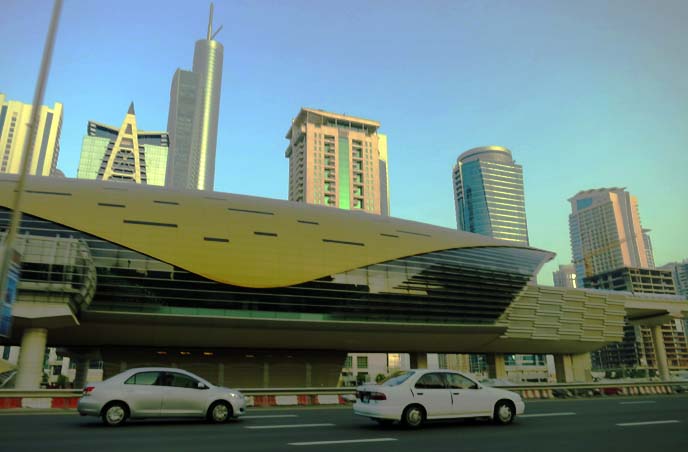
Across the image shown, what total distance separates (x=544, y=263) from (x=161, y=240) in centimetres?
4906

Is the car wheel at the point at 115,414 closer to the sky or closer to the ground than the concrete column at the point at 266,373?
closer to the ground

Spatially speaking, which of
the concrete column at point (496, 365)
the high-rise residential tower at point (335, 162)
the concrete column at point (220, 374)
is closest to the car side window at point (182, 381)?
the concrete column at point (220, 374)

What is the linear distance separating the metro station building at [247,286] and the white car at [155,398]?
27.1 m

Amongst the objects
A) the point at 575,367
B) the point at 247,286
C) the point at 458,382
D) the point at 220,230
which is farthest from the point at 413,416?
the point at 575,367

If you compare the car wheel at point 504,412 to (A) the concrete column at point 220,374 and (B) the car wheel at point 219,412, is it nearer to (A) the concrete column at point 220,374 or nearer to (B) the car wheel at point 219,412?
(B) the car wheel at point 219,412

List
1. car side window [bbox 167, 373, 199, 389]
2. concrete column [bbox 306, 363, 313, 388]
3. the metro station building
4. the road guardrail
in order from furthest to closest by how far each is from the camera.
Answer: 1. concrete column [bbox 306, 363, 313, 388]
2. the metro station building
3. the road guardrail
4. car side window [bbox 167, 373, 199, 389]

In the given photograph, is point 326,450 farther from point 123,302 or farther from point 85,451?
point 123,302

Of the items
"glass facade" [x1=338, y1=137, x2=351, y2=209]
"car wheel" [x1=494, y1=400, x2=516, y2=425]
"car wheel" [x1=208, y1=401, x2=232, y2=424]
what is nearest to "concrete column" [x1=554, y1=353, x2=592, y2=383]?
"car wheel" [x1=494, y1=400, x2=516, y2=425]

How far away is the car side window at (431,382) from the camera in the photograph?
1354 centimetres

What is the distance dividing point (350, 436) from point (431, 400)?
2.94 metres

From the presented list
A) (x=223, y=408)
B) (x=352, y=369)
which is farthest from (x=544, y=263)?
(x=352, y=369)

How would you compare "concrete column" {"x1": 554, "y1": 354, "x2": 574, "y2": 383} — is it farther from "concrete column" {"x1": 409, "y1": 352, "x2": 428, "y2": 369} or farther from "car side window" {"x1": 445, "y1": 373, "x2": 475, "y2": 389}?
"car side window" {"x1": 445, "y1": 373, "x2": 475, "y2": 389}

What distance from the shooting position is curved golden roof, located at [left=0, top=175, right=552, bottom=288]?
43719 mm

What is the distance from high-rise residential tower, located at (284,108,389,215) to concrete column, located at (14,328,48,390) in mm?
134554
